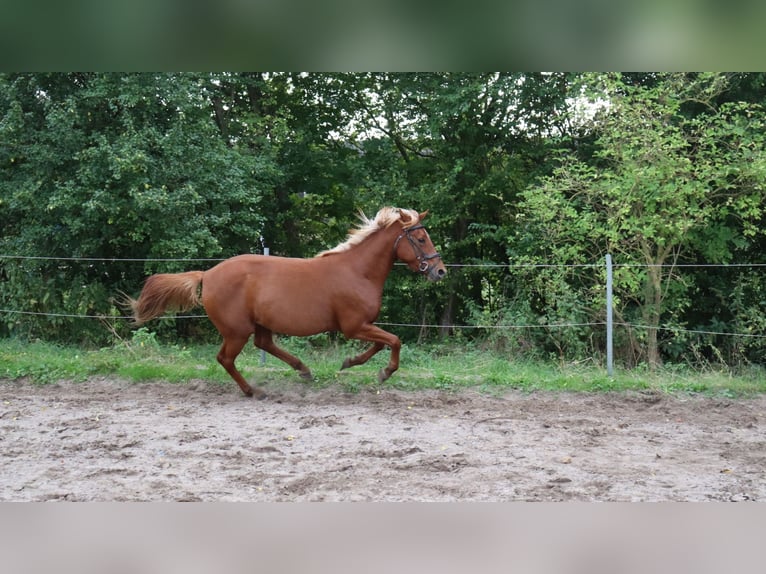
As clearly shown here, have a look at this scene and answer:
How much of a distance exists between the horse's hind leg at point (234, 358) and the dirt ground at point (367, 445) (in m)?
0.16

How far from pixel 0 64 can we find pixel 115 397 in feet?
20.8

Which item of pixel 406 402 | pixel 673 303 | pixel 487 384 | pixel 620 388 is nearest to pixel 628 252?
pixel 673 303

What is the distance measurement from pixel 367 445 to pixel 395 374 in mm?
2495

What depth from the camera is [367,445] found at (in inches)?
193

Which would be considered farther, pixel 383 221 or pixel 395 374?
pixel 395 374

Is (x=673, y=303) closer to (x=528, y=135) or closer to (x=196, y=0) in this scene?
(x=528, y=135)

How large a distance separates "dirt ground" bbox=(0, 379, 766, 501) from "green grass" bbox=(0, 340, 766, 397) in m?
0.24

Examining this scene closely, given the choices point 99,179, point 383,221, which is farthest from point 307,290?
point 99,179

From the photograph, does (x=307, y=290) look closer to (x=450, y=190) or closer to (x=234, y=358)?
(x=234, y=358)

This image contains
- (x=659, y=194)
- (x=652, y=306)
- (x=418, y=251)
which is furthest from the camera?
(x=652, y=306)

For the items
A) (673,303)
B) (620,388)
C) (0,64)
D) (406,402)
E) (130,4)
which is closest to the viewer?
(130,4)

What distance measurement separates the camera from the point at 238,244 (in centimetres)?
1158

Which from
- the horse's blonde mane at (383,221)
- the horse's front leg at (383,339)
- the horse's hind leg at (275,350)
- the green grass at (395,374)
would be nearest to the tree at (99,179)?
the green grass at (395,374)

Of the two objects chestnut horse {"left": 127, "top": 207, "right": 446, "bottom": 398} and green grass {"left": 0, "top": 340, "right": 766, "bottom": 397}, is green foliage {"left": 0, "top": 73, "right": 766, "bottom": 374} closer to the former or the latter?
green grass {"left": 0, "top": 340, "right": 766, "bottom": 397}
